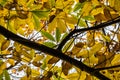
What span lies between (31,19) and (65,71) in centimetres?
33

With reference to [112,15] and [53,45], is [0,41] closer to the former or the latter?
[53,45]

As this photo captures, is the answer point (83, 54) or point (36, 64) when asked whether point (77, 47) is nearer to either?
point (83, 54)

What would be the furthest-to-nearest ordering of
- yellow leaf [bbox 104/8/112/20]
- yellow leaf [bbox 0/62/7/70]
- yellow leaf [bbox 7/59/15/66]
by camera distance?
yellow leaf [bbox 7/59/15/66]
yellow leaf [bbox 0/62/7/70]
yellow leaf [bbox 104/8/112/20]

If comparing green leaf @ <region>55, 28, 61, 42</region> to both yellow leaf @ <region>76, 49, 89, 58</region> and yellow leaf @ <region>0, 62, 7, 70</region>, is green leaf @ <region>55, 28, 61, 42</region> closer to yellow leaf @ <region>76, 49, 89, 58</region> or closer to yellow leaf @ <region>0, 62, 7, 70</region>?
yellow leaf @ <region>76, 49, 89, 58</region>

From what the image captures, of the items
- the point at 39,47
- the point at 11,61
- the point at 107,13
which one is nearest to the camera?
the point at 39,47

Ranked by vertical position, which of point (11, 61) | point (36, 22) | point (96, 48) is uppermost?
point (36, 22)

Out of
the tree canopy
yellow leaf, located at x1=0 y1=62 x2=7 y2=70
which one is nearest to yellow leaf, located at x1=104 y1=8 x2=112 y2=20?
the tree canopy

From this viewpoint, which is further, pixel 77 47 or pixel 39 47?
pixel 77 47

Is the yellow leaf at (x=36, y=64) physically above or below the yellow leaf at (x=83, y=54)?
below

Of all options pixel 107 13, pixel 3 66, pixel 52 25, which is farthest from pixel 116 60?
pixel 3 66

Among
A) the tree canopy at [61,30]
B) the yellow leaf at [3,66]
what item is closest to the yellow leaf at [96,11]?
the tree canopy at [61,30]

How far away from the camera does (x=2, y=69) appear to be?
3.89ft

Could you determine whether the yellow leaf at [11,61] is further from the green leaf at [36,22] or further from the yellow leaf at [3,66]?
the green leaf at [36,22]

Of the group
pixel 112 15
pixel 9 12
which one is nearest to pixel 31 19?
pixel 9 12
